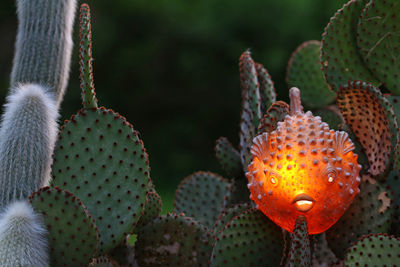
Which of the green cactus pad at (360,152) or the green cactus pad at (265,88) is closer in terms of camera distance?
the green cactus pad at (360,152)

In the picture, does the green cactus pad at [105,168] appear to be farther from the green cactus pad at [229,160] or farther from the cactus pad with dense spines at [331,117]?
the cactus pad with dense spines at [331,117]

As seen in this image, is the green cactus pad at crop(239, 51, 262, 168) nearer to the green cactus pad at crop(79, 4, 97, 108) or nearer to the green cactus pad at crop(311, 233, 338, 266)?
the green cactus pad at crop(311, 233, 338, 266)

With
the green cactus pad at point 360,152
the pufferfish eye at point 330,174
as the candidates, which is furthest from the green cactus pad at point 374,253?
the green cactus pad at point 360,152

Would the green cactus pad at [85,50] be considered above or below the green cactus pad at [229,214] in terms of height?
above

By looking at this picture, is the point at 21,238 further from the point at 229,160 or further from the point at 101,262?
the point at 229,160

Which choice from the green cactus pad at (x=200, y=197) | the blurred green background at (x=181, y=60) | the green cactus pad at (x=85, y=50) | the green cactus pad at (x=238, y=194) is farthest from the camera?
the blurred green background at (x=181, y=60)

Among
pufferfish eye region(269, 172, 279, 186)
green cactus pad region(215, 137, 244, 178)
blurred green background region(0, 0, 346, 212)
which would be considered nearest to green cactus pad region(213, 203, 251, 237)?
green cactus pad region(215, 137, 244, 178)

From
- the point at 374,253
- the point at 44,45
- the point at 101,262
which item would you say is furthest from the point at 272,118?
the point at 44,45

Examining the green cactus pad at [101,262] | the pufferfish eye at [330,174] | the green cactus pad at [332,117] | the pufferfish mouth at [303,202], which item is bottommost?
the green cactus pad at [101,262]
